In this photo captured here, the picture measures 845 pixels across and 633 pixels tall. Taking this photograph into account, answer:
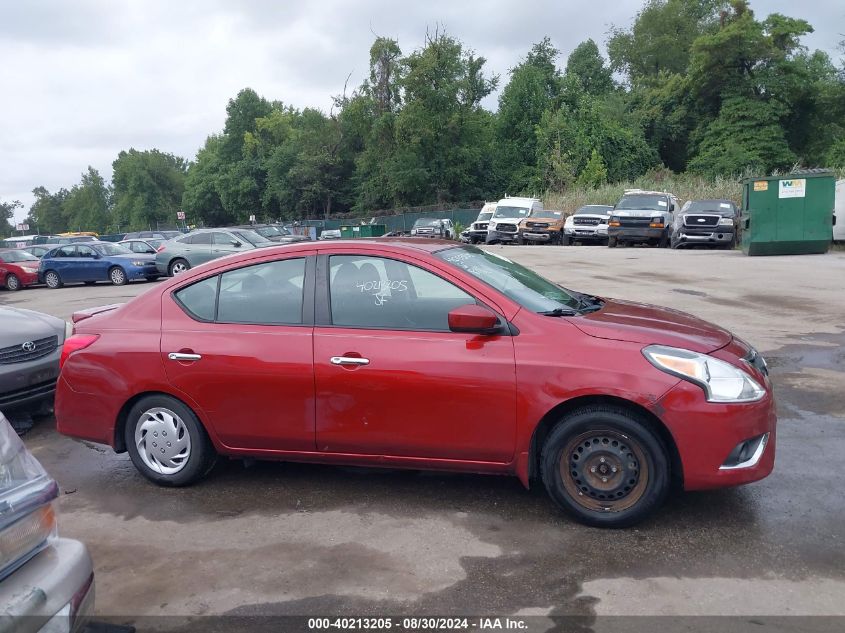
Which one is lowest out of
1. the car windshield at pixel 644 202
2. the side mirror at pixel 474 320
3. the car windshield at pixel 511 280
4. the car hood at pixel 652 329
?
the car hood at pixel 652 329

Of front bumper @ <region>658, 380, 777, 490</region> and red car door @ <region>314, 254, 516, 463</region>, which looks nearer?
front bumper @ <region>658, 380, 777, 490</region>

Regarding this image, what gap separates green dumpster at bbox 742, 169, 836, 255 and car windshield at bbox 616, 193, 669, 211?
6307 millimetres

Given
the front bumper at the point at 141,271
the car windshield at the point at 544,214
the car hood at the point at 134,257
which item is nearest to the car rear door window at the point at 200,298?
the front bumper at the point at 141,271

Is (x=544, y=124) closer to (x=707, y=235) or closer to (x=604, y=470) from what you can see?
(x=707, y=235)

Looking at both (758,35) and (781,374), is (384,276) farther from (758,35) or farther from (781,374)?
(758,35)

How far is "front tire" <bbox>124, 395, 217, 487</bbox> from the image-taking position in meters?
4.79

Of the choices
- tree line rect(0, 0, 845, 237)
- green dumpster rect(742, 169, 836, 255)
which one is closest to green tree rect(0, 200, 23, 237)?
tree line rect(0, 0, 845, 237)

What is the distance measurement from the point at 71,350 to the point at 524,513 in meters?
3.20

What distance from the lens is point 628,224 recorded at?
26297 millimetres

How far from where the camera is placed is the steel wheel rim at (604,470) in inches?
159

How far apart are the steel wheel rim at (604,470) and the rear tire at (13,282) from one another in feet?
83.1

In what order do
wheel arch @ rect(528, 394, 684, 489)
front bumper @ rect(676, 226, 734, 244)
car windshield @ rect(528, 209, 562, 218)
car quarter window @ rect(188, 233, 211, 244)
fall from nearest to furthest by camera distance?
wheel arch @ rect(528, 394, 684, 489) → car quarter window @ rect(188, 233, 211, 244) → front bumper @ rect(676, 226, 734, 244) → car windshield @ rect(528, 209, 562, 218)

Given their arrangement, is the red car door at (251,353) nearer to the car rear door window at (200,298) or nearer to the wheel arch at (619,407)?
the car rear door window at (200,298)

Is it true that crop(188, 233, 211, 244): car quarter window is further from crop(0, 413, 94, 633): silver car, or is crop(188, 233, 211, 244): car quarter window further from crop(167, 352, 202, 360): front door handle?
crop(0, 413, 94, 633): silver car
